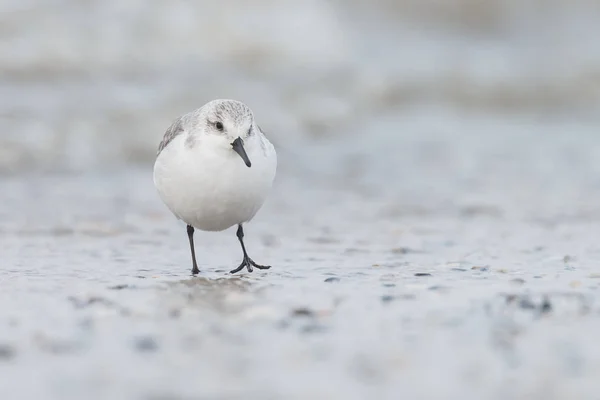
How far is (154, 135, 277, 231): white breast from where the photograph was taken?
5.32 meters

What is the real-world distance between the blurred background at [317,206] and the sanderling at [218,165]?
16.2 inches

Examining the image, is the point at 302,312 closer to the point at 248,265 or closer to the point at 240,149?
the point at 240,149

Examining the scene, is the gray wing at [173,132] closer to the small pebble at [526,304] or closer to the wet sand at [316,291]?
the wet sand at [316,291]

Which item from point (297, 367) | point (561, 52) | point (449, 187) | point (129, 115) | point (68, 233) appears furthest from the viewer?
point (561, 52)

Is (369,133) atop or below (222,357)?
atop

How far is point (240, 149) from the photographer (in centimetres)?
523

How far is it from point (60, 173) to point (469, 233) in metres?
4.41

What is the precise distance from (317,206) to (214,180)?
3.46m

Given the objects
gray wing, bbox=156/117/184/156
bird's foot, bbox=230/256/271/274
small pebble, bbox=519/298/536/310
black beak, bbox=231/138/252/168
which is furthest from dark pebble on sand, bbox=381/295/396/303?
gray wing, bbox=156/117/184/156

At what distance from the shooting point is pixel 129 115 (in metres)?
12.0

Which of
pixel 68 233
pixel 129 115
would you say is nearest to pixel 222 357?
pixel 68 233

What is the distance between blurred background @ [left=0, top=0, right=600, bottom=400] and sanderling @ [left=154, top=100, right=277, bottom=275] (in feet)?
1.35

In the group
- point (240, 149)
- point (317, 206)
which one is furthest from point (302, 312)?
point (317, 206)

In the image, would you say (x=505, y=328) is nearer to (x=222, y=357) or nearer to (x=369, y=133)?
(x=222, y=357)
